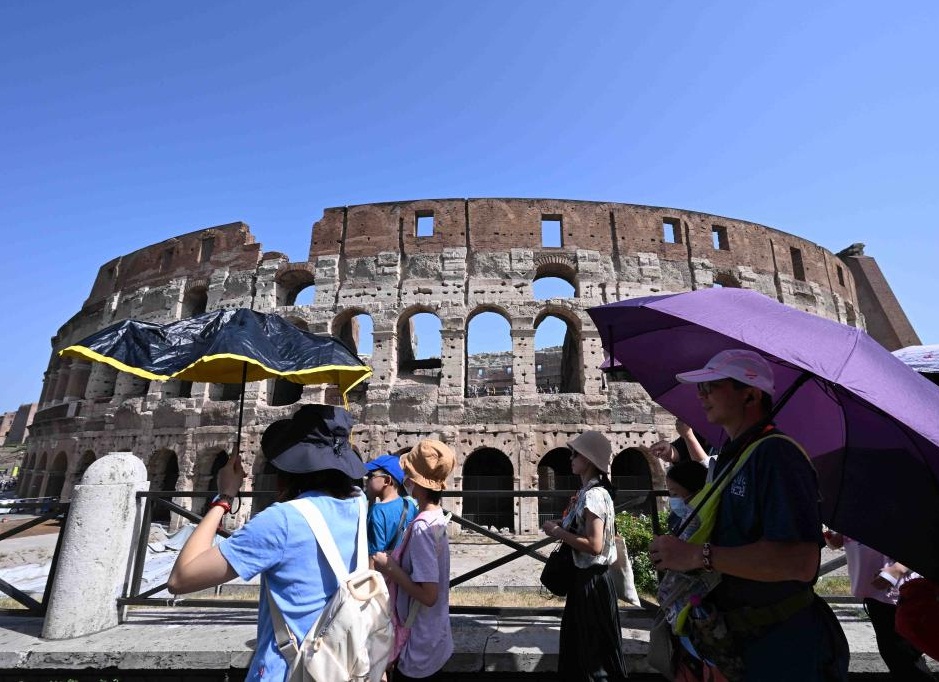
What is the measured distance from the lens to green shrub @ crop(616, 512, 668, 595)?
6.67 meters

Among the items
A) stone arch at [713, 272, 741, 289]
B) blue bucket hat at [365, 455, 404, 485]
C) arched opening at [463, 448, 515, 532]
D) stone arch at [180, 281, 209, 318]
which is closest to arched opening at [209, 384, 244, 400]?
stone arch at [180, 281, 209, 318]

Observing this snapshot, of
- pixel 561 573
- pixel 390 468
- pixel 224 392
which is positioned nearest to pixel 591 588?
pixel 561 573

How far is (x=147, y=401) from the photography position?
14781 millimetres

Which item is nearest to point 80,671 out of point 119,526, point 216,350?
point 119,526

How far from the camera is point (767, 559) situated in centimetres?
148

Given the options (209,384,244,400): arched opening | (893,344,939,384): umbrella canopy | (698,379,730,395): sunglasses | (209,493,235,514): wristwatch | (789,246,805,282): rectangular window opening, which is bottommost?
(209,493,235,514): wristwatch

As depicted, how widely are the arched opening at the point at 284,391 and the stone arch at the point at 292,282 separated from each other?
1.02m

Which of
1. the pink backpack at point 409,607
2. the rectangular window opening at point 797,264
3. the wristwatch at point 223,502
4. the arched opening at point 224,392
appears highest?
the rectangular window opening at point 797,264

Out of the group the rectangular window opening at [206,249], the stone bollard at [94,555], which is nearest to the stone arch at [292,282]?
the rectangular window opening at [206,249]

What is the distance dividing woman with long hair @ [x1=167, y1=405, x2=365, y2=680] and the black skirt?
1377mm

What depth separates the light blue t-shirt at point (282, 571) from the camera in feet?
5.10

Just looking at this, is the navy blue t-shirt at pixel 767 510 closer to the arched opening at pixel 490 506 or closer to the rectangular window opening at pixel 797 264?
the arched opening at pixel 490 506

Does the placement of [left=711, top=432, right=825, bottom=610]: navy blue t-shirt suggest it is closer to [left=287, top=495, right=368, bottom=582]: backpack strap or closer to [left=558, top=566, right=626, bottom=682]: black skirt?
[left=558, top=566, right=626, bottom=682]: black skirt

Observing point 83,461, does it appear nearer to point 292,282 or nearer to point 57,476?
point 57,476
